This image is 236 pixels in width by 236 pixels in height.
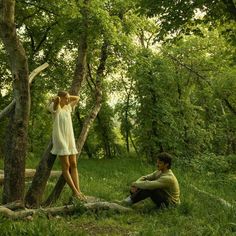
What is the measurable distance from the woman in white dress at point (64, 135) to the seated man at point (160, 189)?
1077mm

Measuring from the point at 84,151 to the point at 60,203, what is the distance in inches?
1118

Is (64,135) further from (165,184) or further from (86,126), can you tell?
(165,184)

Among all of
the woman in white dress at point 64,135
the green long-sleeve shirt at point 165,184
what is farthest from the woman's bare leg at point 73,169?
the green long-sleeve shirt at point 165,184

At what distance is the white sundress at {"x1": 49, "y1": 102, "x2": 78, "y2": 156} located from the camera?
29.1 ft

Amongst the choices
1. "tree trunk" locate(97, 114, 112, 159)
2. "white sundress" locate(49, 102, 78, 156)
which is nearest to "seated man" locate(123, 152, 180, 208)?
"white sundress" locate(49, 102, 78, 156)

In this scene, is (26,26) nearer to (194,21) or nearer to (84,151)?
(194,21)

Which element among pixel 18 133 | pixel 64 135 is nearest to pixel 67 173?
pixel 64 135

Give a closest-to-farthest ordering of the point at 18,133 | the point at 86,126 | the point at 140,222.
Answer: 1. the point at 140,222
2. the point at 18,133
3. the point at 86,126

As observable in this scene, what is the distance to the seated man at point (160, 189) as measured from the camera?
335 inches

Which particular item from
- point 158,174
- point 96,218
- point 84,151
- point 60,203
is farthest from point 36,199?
point 84,151

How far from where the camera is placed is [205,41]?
31.9m

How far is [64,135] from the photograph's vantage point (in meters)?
8.91

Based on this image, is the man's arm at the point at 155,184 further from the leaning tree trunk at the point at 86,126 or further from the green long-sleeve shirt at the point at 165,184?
the leaning tree trunk at the point at 86,126

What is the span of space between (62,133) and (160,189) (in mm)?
2213
